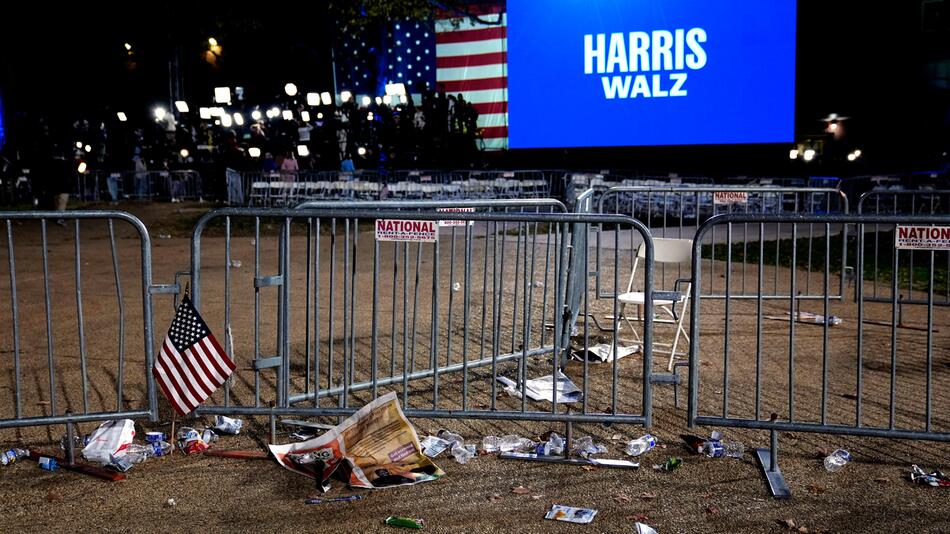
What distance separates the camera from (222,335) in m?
8.66

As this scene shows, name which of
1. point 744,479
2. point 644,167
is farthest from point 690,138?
point 744,479

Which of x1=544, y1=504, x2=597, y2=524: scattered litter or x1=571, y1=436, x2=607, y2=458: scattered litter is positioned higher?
x1=571, y1=436, x2=607, y2=458: scattered litter

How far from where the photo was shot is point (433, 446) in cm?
539

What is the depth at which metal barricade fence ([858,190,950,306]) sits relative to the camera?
10039 millimetres

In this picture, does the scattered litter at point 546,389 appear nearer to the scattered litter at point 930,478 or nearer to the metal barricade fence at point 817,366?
the metal barricade fence at point 817,366

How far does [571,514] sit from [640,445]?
3.58 feet

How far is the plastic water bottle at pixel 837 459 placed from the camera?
512cm

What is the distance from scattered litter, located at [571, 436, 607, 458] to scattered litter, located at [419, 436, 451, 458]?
779 millimetres

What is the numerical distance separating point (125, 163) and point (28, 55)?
440 inches

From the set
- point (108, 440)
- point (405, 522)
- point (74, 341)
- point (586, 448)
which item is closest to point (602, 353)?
point (586, 448)

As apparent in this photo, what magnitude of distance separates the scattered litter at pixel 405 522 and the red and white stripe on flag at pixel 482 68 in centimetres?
2615

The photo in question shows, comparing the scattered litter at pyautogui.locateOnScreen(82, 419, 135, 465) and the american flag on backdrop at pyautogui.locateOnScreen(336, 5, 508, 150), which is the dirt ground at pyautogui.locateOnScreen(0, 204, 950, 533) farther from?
the american flag on backdrop at pyautogui.locateOnScreen(336, 5, 508, 150)

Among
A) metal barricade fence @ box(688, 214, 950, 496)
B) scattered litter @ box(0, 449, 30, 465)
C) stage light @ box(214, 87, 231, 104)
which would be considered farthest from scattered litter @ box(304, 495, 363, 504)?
stage light @ box(214, 87, 231, 104)

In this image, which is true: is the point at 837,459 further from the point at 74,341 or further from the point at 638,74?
the point at 638,74
